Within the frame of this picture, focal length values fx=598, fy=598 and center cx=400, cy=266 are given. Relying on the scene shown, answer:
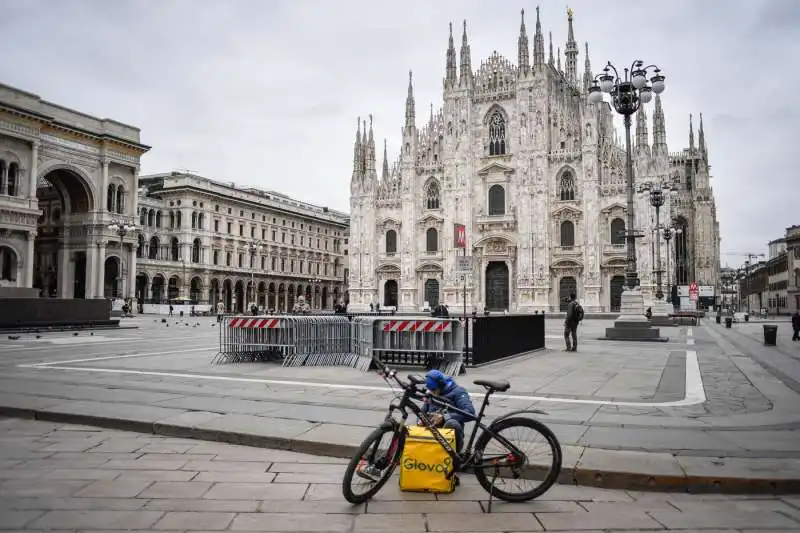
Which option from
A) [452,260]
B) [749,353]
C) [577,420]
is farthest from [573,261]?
[577,420]

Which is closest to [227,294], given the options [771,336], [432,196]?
[432,196]

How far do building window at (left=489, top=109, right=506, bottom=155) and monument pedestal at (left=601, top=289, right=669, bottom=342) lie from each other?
3261 centimetres

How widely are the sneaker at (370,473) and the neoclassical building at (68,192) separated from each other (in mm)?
41254

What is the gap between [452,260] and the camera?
52.8 metres

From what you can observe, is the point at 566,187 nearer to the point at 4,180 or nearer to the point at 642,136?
the point at 642,136

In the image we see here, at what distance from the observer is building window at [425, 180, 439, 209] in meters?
55.4

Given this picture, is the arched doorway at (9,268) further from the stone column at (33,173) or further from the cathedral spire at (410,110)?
the cathedral spire at (410,110)

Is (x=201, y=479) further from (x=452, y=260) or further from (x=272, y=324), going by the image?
(x=452, y=260)

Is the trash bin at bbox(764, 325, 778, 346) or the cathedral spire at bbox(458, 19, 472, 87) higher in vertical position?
the cathedral spire at bbox(458, 19, 472, 87)

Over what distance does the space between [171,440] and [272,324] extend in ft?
22.9

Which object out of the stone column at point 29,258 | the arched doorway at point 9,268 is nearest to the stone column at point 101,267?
the stone column at point 29,258

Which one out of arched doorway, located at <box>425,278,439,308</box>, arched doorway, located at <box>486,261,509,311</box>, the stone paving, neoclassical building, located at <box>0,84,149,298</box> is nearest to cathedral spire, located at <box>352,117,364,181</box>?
arched doorway, located at <box>425,278,439,308</box>

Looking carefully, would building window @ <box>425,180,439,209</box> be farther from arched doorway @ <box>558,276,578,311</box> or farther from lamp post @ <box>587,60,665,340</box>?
lamp post @ <box>587,60,665,340</box>

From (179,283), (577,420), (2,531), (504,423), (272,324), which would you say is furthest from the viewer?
(179,283)
